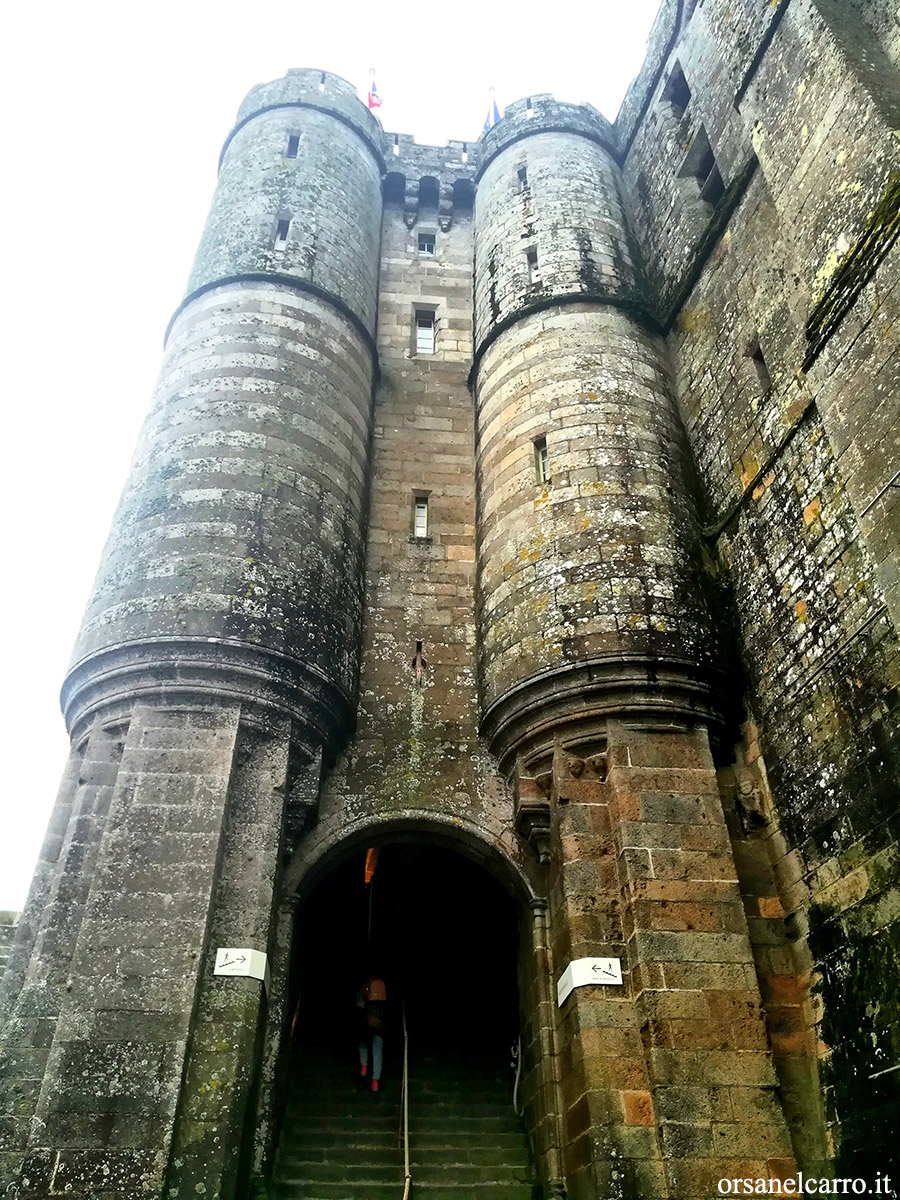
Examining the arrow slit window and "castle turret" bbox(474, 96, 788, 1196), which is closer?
"castle turret" bbox(474, 96, 788, 1196)

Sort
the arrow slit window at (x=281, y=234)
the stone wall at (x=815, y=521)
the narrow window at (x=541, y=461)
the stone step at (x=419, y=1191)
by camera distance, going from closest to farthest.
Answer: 1. the stone wall at (x=815, y=521)
2. the stone step at (x=419, y=1191)
3. the narrow window at (x=541, y=461)
4. the arrow slit window at (x=281, y=234)

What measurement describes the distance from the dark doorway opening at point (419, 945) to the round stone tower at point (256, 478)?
3649mm

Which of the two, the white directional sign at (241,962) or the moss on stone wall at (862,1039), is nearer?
the moss on stone wall at (862,1039)

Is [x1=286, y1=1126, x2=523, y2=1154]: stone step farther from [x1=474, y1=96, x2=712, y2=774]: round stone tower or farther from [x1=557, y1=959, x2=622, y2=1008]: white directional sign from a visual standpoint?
[x1=474, y1=96, x2=712, y2=774]: round stone tower

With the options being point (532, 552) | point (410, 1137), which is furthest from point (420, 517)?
point (410, 1137)

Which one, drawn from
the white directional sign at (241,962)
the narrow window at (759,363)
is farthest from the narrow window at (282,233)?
the white directional sign at (241,962)

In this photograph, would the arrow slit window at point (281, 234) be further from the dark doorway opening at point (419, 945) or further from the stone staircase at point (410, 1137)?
the stone staircase at point (410, 1137)

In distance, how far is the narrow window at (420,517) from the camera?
1077cm

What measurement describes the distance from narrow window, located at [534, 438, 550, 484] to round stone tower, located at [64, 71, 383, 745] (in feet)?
6.75

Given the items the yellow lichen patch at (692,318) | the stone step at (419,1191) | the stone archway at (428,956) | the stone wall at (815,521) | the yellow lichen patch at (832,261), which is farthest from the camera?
the yellow lichen patch at (692,318)

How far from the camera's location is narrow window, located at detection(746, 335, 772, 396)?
880 centimetres

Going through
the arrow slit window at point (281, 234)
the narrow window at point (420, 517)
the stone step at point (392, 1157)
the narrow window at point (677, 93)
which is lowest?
the stone step at point (392, 1157)

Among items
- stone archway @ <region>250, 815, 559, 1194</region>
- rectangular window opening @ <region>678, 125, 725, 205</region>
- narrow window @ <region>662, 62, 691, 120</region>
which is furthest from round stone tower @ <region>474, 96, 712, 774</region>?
stone archway @ <region>250, 815, 559, 1194</region>

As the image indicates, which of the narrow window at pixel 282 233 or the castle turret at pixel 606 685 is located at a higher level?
the narrow window at pixel 282 233
